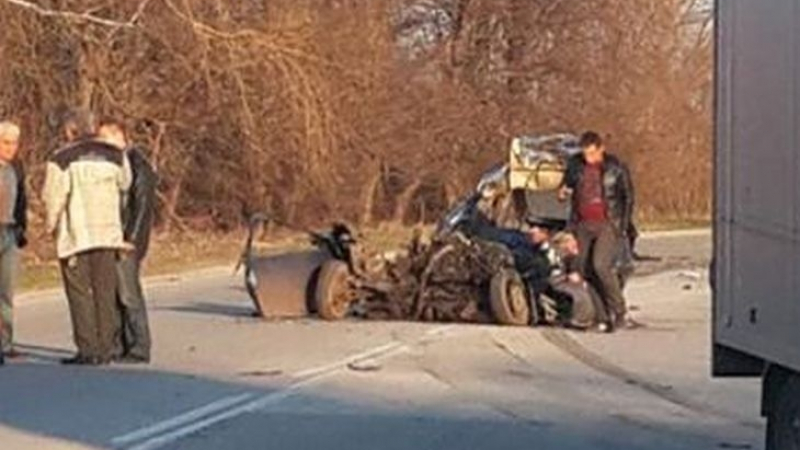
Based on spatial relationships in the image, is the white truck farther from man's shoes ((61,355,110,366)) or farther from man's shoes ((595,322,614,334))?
man's shoes ((595,322,614,334))

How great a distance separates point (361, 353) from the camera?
711 inches

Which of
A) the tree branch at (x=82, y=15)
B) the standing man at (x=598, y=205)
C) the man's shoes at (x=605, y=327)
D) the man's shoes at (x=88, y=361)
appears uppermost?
the tree branch at (x=82, y=15)

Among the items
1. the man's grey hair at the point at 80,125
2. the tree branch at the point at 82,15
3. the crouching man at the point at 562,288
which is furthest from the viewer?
the tree branch at the point at 82,15

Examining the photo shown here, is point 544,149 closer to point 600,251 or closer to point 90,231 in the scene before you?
point 600,251

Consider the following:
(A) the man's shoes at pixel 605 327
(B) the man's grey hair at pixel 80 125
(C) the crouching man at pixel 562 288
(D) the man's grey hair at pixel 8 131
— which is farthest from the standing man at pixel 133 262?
(A) the man's shoes at pixel 605 327

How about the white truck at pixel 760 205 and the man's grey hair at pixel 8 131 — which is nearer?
the white truck at pixel 760 205

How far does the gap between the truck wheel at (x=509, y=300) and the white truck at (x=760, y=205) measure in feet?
36.6

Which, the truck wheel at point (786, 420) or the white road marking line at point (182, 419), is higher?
the truck wheel at point (786, 420)

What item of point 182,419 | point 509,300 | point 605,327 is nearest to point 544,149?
point 509,300

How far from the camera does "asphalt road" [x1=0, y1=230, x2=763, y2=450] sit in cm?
1277

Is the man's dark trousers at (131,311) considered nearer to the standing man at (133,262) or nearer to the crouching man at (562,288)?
the standing man at (133,262)

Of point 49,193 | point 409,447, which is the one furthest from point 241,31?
point 409,447

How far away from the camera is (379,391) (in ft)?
50.0

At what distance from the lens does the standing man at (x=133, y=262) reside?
664 inches
